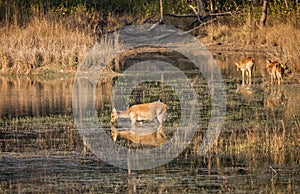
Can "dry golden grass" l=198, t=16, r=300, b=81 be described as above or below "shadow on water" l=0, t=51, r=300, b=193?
above

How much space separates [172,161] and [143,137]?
181 cm

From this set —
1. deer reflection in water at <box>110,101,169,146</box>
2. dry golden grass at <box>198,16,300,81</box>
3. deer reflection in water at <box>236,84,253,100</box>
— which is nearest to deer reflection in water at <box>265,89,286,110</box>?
deer reflection in water at <box>236,84,253,100</box>

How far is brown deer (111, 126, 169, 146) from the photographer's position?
1153 cm

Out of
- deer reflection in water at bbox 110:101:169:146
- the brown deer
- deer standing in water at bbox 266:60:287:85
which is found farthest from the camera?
deer standing in water at bbox 266:60:287:85

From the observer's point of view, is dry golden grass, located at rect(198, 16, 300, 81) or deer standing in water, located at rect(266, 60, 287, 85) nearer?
deer standing in water, located at rect(266, 60, 287, 85)

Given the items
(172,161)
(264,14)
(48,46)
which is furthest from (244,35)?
(172,161)

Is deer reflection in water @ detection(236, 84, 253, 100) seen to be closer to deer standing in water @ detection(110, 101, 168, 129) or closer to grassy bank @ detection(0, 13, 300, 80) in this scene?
grassy bank @ detection(0, 13, 300, 80)

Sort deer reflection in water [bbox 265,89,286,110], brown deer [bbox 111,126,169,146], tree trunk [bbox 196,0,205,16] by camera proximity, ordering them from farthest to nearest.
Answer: tree trunk [bbox 196,0,205,16], deer reflection in water [bbox 265,89,286,110], brown deer [bbox 111,126,169,146]

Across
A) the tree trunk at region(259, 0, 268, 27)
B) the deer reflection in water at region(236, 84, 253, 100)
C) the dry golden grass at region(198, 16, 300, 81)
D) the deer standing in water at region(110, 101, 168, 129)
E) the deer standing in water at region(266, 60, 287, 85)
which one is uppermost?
the tree trunk at region(259, 0, 268, 27)

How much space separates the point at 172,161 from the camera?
1019 cm

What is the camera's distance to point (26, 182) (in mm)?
9102

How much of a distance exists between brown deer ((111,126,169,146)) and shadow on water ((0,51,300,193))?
516 mm

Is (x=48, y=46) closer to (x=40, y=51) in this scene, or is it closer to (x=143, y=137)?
(x=40, y=51)

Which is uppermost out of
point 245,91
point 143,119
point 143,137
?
point 245,91
